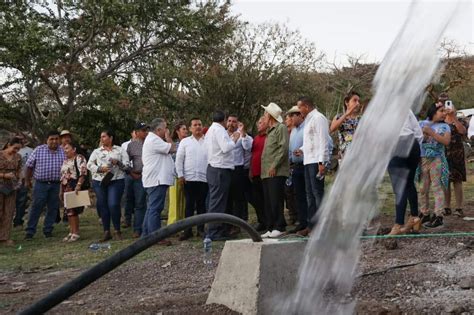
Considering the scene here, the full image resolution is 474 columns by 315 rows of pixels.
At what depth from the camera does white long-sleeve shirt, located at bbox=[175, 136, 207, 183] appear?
941 centimetres

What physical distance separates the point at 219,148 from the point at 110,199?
229 cm

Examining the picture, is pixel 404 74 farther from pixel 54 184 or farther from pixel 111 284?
pixel 54 184

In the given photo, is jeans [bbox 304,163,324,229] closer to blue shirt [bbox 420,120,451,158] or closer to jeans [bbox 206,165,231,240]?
jeans [bbox 206,165,231,240]

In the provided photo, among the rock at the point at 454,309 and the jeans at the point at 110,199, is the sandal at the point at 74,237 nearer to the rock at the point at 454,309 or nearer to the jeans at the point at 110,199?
the jeans at the point at 110,199

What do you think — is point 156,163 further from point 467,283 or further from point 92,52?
point 92,52

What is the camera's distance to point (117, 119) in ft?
58.6

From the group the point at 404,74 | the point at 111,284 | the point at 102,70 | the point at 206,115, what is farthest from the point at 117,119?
the point at 404,74

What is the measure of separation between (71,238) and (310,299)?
20.7 ft

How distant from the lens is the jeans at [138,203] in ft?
33.1

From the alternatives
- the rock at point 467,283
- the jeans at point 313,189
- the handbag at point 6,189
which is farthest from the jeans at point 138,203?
the rock at point 467,283

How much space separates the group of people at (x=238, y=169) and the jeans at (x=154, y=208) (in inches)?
0.6

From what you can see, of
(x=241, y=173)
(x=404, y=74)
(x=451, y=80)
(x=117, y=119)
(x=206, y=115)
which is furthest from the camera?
(x=451, y=80)

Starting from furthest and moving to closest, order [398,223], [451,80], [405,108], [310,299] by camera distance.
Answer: [451,80] < [398,223] < [405,108] < [310,299]

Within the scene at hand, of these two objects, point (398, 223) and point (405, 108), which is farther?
point (398, 223)
